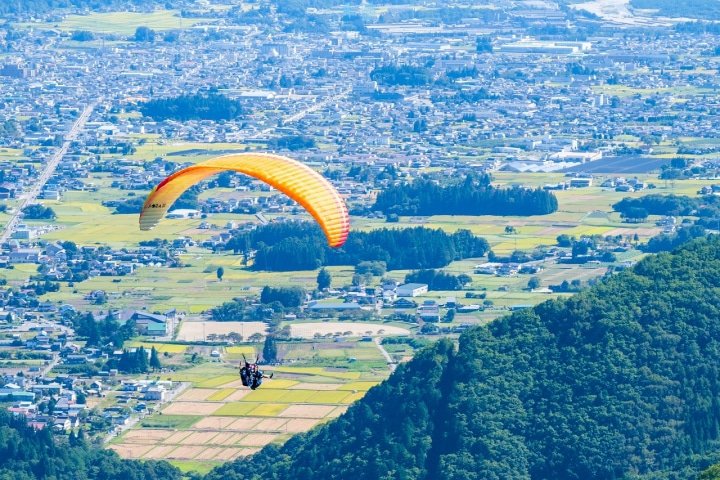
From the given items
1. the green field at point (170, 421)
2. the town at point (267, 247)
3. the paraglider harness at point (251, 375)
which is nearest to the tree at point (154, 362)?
the town at point (267, 247)

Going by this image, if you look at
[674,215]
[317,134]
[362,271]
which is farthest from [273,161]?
[317,134]

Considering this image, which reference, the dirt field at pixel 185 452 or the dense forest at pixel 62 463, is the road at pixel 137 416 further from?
the dense forest at pixel 62 463

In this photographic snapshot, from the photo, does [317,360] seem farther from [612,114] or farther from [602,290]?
[612,114]

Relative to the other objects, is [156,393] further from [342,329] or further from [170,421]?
[342,329]

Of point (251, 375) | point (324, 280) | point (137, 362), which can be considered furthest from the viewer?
point (324, 280)

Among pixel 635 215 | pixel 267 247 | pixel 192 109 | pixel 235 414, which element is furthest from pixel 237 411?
pixel 192 109
